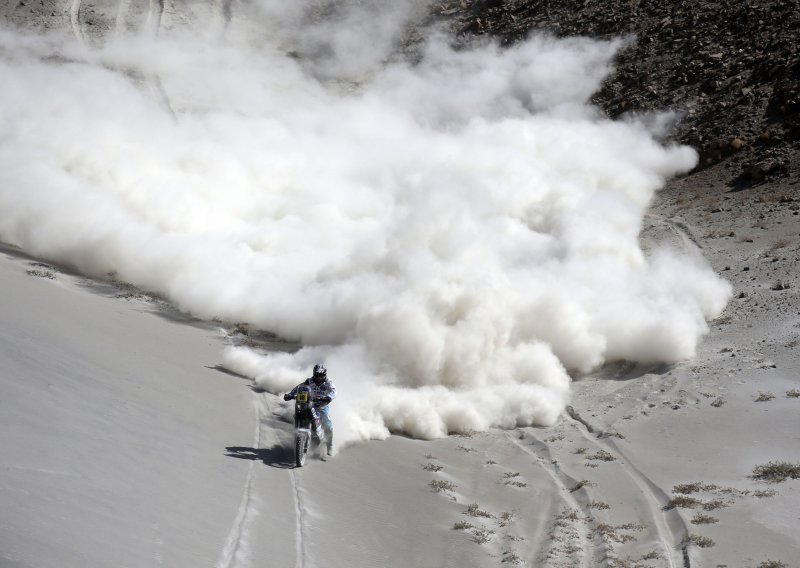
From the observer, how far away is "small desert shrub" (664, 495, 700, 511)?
12784 millimetres

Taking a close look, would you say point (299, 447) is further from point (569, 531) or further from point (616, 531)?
point (616, 531)

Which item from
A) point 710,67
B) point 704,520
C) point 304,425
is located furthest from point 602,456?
point 710,67

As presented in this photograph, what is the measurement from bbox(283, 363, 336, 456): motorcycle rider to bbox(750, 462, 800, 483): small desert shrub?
22.5 feet

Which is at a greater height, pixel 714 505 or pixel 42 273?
pixel 42 273

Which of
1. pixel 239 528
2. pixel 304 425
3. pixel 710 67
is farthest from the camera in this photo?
pixel 710 67

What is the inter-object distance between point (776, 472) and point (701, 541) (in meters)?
2.66

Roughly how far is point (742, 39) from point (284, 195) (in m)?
19.0

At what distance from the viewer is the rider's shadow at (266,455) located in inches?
515

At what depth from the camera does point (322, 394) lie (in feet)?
44.9

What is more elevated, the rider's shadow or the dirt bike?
the dirt bike

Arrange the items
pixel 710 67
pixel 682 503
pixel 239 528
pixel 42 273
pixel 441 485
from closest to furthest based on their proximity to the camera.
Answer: pixel 239 528 → pixel 682 503 → pixel 441 485 → pixel 42 273 → pixel 710 67

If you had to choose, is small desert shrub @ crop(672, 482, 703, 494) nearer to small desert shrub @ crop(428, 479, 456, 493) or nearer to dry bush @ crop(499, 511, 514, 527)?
dry bush @ crop(499, 511, 514, 527)

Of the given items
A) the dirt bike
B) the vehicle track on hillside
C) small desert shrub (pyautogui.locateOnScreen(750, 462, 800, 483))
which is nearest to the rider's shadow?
the dirt bike

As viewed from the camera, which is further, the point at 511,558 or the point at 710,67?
the point at 710,67
